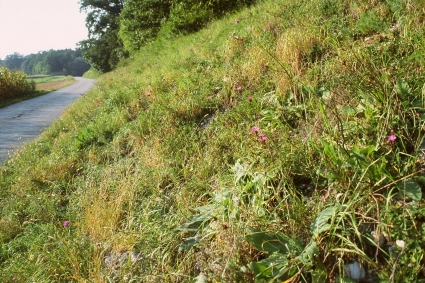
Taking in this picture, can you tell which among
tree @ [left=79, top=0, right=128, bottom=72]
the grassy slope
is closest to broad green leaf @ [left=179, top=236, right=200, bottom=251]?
the grassy slope

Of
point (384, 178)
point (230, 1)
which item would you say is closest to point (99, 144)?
point (384, 178)

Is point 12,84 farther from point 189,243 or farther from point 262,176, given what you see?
point 262,176

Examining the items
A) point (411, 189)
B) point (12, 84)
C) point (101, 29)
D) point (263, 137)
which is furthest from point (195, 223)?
point (101, 29)

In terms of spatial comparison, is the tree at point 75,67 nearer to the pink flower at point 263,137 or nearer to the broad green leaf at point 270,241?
the pink flower at point 263,137

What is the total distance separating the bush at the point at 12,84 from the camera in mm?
17956

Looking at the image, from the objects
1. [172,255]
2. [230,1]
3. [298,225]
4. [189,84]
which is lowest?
[172,255]

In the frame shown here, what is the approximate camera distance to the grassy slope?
1.64 meters

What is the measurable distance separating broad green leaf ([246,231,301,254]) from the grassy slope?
1 centimetres

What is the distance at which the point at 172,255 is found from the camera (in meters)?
2.05

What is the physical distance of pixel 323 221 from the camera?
1657 mm

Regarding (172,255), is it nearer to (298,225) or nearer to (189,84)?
(298,225)

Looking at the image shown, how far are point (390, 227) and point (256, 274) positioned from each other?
0.72 m

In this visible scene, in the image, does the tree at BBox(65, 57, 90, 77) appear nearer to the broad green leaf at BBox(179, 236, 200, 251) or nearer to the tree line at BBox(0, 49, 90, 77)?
the tree line at BBox(0, 49, 90, 77)

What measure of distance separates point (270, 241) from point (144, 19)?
17632 mm
